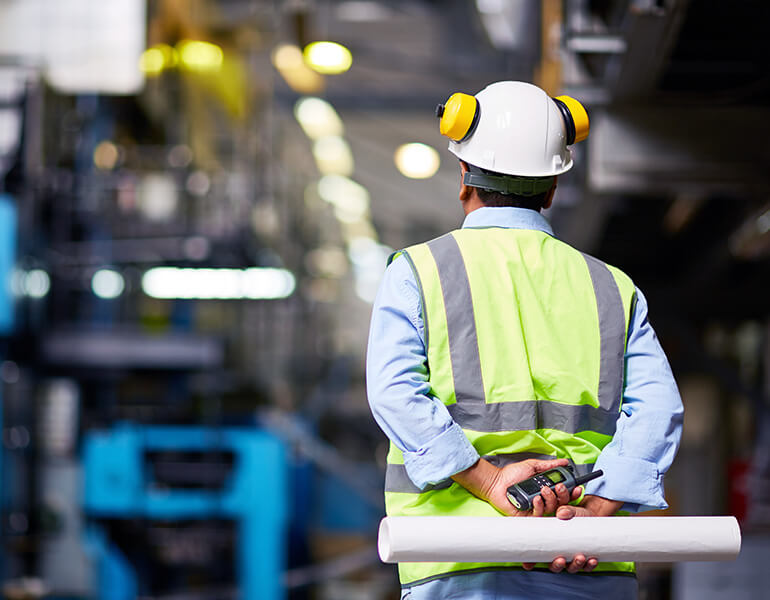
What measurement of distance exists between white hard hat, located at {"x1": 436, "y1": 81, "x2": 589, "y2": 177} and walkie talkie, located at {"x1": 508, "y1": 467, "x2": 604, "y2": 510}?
0.75 metres

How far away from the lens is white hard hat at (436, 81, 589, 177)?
93.1 inches

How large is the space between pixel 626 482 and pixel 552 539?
1.09ft

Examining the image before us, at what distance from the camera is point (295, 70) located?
37.7 feet

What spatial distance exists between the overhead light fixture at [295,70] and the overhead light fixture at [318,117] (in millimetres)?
811

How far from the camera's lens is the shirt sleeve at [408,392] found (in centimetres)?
209

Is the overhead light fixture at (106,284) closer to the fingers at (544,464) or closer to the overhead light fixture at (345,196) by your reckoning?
the overhead light fixture at (345,196)

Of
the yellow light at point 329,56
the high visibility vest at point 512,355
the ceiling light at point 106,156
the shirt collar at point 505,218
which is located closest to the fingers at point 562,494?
the high visibility vest at point 512,355

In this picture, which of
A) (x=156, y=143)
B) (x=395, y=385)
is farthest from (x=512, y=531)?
(x=156, y=143)

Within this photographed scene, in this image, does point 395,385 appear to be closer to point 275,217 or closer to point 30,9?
point 30,9

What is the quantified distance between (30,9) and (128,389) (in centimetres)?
480

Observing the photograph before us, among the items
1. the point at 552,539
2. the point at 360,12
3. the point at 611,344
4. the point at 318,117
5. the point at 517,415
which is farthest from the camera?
the point at 360,12

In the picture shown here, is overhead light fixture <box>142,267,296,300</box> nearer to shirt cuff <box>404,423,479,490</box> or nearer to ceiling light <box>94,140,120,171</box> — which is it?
ceiling light <box>94,140,120,171</box>

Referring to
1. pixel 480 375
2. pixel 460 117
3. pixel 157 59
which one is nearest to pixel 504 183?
pixel 460 117

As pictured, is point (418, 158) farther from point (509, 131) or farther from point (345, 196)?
point (345, 196)
